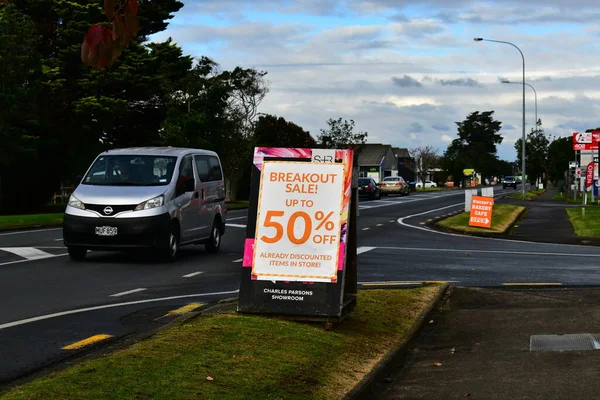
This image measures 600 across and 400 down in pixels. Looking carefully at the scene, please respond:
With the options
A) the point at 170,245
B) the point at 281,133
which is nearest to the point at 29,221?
the point at 170,245

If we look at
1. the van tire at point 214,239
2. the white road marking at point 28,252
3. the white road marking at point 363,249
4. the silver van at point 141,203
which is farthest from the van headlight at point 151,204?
the white road marking at point 363,249

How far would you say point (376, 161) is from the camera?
15750 cm

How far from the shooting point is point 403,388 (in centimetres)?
778

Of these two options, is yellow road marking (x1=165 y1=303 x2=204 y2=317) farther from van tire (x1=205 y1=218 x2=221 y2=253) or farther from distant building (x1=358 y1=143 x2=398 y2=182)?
distant building (x1=358 y1=143 x2=398 y2=182)

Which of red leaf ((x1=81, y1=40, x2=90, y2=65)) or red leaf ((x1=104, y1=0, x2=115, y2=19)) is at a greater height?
red leaf ((x1=104, y1=0, x2=115, y2=19))

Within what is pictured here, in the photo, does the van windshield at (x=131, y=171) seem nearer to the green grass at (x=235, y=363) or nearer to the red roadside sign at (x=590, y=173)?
the green grass at (x=235, y=363)

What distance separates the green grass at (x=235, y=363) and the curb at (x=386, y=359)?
0.07m

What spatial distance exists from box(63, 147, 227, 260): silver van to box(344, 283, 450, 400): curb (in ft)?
20.0

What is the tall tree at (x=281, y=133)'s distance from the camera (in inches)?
2664

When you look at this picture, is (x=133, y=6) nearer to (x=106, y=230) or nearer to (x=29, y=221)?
(x=106, y=230)

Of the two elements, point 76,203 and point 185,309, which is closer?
point 185,309

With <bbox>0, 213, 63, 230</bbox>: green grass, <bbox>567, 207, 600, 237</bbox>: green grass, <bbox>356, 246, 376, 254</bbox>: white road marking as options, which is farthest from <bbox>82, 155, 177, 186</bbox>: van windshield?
<bbox>567, 207, 600, 237</bbox>: green grass

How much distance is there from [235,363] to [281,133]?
65.8 meters

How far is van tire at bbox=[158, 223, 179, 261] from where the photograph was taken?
16.9m
